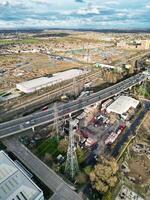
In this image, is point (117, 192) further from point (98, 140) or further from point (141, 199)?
point (98, 140)

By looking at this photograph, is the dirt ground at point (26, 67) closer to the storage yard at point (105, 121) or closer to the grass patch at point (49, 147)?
the storage yard at point (105, 121)

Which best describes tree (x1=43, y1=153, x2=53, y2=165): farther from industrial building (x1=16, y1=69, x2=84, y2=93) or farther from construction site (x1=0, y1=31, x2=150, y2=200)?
industrial building (x1=16, y1=69, x2=84, y2=93)

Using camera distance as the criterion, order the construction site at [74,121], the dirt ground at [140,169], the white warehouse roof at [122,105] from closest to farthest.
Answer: the construction site at [74,121], the dirt ground at [140,169], the white warehouse roof at [122,105]

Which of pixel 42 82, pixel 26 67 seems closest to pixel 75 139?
pixel 42 82

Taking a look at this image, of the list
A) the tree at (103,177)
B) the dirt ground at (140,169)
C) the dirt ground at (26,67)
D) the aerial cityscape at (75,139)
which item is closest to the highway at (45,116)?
the aerial cityscape at (75,139)

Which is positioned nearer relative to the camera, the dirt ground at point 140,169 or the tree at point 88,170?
the tree at point 88,170

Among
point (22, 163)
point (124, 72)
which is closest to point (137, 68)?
point (124, 72)
